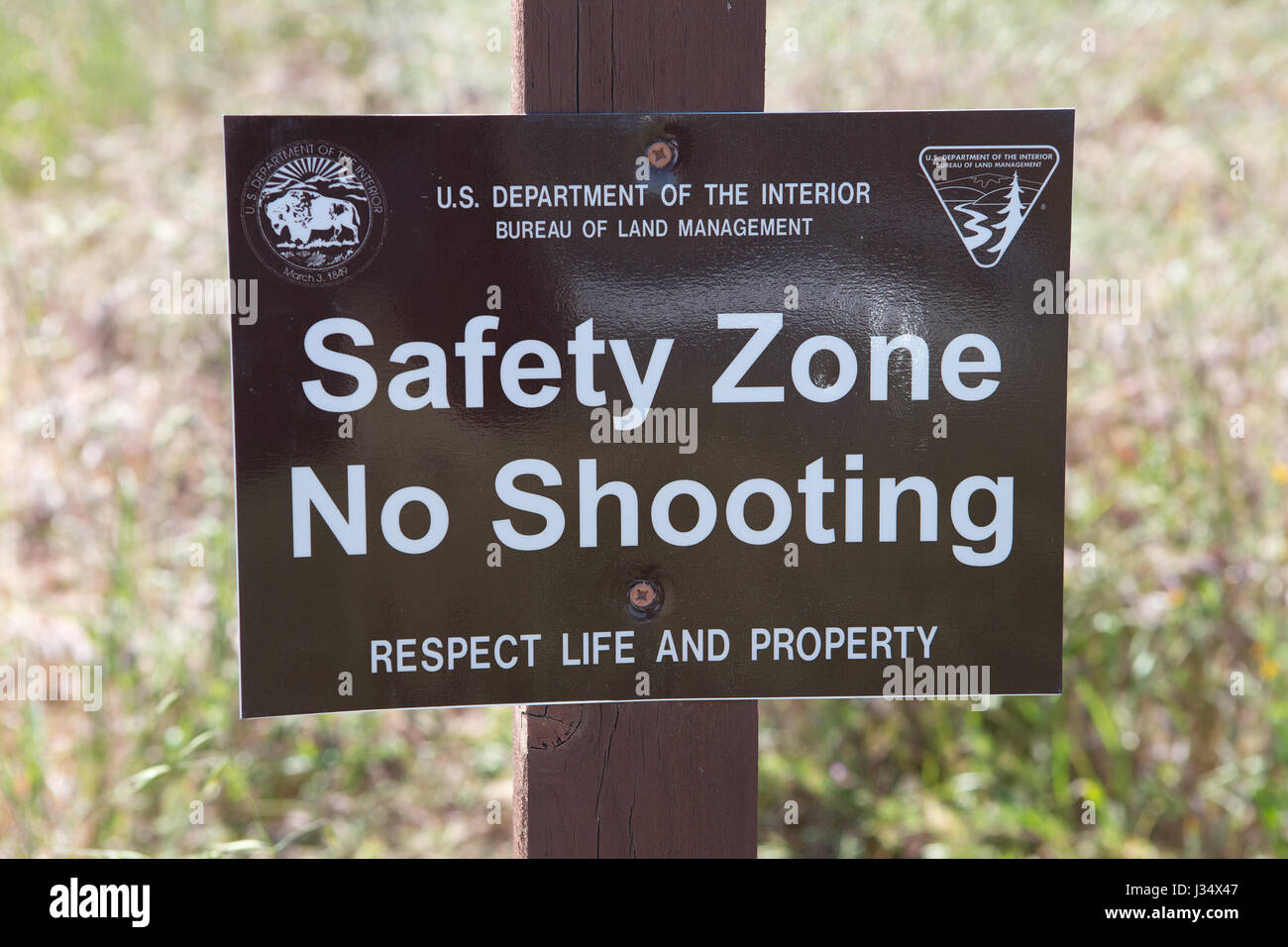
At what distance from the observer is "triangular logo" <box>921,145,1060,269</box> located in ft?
4.52

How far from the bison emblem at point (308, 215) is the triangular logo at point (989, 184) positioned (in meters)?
0.66

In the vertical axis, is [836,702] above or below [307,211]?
below

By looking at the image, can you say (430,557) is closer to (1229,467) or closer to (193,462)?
(1229,467)

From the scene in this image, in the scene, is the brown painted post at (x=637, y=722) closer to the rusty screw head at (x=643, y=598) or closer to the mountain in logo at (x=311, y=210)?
the rusty screw head at (x=643, y=598)

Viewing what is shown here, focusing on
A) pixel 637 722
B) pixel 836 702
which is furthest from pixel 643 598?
pixel 836 702

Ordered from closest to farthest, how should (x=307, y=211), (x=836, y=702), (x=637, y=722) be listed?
(x=307, y=211) < (x=637, y=722) < (x=836, y=702)

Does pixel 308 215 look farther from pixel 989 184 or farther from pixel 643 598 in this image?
pixel 989 184

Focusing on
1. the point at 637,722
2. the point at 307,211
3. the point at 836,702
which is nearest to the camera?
the point at 307,211

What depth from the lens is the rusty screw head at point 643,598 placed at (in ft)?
4.59

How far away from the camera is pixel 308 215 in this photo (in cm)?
133

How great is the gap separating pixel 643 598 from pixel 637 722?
17cm

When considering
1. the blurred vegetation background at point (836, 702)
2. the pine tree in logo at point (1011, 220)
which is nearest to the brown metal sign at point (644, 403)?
the pine tree in logo at point (1011, 220)

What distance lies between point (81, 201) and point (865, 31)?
306 cm

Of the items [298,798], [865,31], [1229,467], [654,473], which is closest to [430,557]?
[654,473]
